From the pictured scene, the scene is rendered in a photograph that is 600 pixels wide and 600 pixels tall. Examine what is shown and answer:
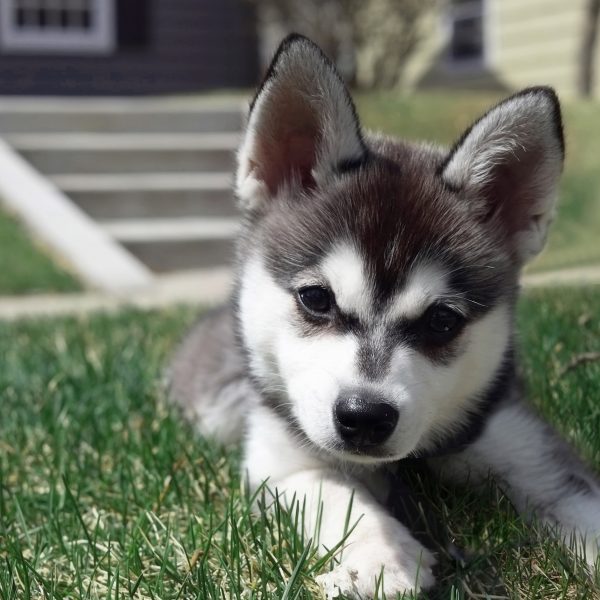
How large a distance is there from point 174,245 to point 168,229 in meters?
0.38

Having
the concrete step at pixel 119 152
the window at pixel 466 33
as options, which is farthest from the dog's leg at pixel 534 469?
the window at pixel 466 33

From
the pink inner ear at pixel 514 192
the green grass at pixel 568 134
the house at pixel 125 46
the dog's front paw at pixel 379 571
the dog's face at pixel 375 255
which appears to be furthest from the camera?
the house at pixel 125 46

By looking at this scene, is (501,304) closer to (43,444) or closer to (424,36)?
(43,444)

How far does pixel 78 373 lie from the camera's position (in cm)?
458

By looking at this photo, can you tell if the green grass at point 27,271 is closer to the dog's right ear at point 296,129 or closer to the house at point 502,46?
the dog's right ear at point 296,129

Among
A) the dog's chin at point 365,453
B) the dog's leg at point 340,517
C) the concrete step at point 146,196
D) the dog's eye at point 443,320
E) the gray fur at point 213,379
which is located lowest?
the concrete step at point 146,196

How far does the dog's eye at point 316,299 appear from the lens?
255cm

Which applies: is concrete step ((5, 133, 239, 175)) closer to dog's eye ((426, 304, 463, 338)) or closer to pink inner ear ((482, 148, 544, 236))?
pink inner ear ((482, 148, 544, 236))

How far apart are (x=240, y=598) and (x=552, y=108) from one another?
1.58 meters

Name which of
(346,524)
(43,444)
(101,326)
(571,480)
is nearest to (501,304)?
(571,480)

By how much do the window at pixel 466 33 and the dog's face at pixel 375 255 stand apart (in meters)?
14.9

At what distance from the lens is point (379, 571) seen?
2211mm

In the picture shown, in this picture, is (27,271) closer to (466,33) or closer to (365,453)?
(365,453)

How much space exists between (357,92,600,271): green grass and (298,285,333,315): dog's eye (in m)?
7.16
